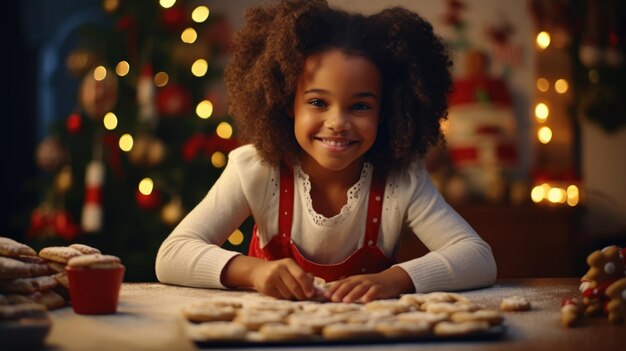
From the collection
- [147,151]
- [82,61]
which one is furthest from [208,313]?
[82,61]

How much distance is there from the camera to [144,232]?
3.62 metres

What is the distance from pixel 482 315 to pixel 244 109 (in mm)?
871

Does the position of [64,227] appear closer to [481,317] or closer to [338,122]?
[338,122]

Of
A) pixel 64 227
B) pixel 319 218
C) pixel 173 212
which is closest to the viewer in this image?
pixel 319 218

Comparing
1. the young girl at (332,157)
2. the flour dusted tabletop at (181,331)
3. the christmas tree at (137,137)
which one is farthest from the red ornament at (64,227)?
the flour dusted tabletop at (181,331)

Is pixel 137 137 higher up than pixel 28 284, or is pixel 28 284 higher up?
pixel 137 137

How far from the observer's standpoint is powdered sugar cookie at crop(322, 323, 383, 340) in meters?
0.94

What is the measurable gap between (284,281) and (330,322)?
33 centimetres

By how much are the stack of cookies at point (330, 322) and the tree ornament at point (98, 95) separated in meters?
2.59

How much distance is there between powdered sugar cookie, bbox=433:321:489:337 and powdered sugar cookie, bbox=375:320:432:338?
1 centimetres

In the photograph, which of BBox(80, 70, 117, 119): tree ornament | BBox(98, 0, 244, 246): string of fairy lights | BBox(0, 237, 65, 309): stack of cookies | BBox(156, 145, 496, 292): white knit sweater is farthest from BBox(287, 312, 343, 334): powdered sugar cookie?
BBox(80, 70, 117, 119): tree ornament

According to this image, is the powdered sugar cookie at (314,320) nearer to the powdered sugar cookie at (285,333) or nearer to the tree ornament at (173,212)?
the powdered sugar cookie at (285,333)

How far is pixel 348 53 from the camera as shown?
5.14 ft

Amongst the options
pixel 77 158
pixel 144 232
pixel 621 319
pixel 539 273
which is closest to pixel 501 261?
pixel 539 273
